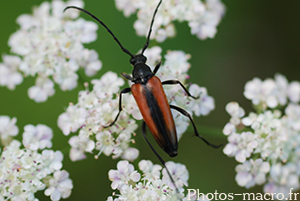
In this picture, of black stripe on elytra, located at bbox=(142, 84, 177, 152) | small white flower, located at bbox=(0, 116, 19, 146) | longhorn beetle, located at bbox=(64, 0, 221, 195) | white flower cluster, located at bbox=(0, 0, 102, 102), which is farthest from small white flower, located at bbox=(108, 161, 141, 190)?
small white flower, located at bbox=(0, 116, 19, 146)

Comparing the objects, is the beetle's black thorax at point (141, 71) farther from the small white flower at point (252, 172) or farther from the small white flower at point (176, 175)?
the small white flower at point (252, 172)

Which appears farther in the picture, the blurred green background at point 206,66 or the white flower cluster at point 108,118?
the blurred green background at point 206,66

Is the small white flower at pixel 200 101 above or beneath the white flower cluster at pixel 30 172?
above

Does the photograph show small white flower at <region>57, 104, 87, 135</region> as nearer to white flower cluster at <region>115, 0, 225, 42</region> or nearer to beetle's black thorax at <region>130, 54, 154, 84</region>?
beetle's black thorax at <region>130, 54, 154, 84</region>

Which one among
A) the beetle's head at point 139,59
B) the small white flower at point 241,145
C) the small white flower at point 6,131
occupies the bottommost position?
the small white flower at point 241,145

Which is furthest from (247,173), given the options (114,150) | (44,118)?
(44,118)

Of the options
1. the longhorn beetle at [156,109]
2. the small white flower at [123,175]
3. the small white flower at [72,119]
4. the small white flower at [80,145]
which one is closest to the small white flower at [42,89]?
the small white flower at [72,119]

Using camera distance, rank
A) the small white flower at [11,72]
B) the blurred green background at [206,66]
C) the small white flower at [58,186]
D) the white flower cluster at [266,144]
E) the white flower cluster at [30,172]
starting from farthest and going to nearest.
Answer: the blurred green background at [206,66], the small white flower at [11,72], the white flower cluster at [266,144], the small white flower at [58,186], the white flower cluster at [30,172]

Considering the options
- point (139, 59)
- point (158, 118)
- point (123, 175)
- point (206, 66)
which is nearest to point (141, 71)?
point (139, 59)

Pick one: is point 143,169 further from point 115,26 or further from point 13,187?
point 115,26
